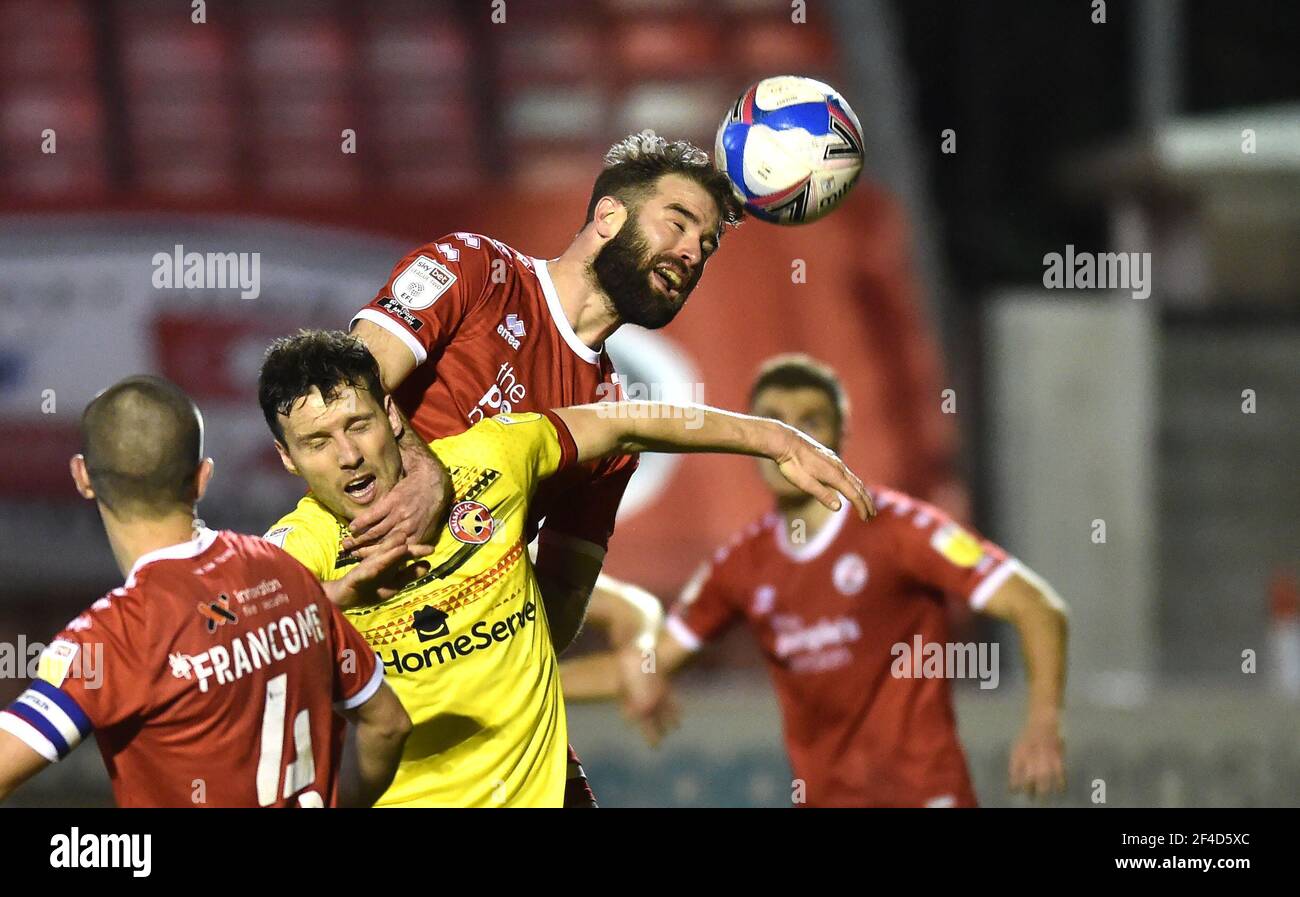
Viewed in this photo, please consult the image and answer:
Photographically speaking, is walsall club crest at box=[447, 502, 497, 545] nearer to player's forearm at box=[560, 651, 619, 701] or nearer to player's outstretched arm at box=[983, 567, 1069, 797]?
player's forearm at box=[560, 651, 619, 701]

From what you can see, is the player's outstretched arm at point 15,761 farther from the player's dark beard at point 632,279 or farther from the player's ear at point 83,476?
the player's dark beard at point 632,279

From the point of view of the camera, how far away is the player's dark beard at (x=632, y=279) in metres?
4.27

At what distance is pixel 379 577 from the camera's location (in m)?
3.61

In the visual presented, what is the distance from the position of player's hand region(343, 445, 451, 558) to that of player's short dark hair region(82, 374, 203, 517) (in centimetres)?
39

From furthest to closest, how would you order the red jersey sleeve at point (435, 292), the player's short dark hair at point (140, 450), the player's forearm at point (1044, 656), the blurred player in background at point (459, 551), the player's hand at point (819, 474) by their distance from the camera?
the player's forearm at point (1044, 656) < the red jersey sleeve at point (435, 292) < the player's hand at point (819, 474) < the blurred player in background at point (459, 551) < the player's short dark hair at point (140, 450)

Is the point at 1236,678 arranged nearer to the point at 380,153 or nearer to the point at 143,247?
the point at 380,153

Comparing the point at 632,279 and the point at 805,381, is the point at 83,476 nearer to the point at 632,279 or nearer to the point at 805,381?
the point at 632,279

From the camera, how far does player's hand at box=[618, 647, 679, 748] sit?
193 inches

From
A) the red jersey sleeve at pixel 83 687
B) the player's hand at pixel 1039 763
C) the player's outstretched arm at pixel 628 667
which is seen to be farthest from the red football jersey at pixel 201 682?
the player's hand at pixel 1039 763

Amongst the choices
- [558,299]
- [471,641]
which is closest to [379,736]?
[471,641]

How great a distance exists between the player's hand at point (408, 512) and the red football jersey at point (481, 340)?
0.49 metres
